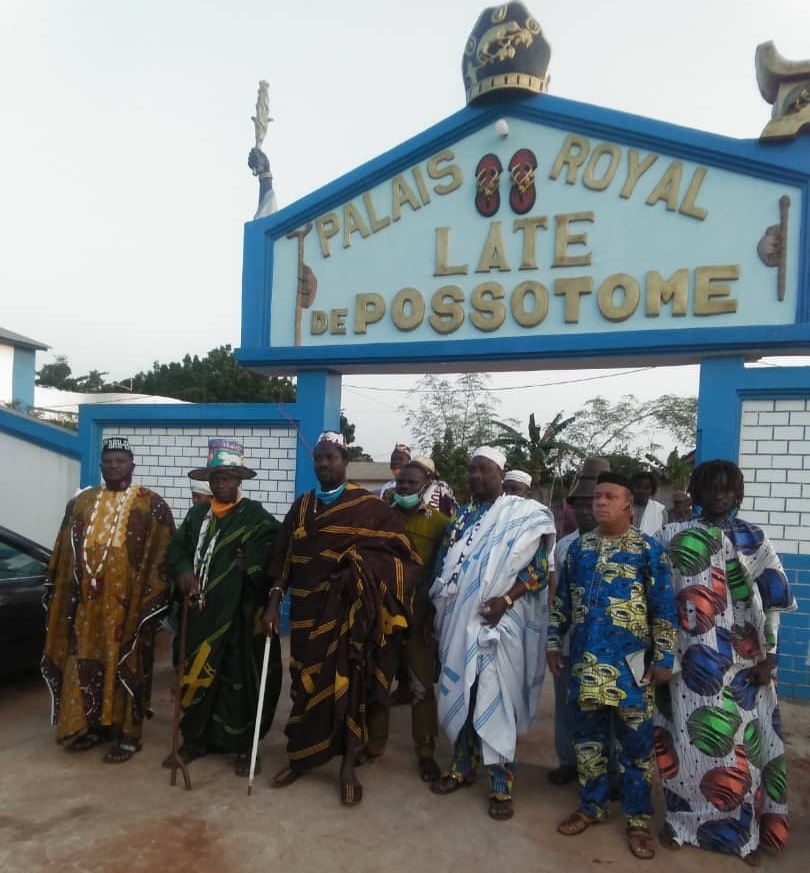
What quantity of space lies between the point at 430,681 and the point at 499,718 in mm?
509

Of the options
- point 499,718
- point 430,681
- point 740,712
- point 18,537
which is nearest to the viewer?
point 740,712

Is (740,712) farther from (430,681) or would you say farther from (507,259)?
(507,259)

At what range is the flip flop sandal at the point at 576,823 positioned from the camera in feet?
10.4

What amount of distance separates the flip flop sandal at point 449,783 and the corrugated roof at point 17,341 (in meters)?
27.3

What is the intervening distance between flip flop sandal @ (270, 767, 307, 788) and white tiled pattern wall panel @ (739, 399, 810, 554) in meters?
3.58

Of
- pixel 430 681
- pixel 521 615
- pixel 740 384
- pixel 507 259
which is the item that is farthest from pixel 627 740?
pixel 507 259

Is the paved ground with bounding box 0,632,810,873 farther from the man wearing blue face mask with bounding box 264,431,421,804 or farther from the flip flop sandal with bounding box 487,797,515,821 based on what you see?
the man wearing blue face mask with bounding box 264,431,421,804

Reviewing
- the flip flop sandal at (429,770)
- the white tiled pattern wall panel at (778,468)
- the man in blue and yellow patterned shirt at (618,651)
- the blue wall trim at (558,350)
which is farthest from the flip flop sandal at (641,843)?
the blue wall trim at (558,350)

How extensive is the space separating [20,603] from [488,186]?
4714 mm

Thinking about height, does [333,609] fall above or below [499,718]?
→ above

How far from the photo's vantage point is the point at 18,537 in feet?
17.1

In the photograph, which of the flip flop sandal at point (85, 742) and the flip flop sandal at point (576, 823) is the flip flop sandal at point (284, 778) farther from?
the flip flop sandal at point (576, 823)

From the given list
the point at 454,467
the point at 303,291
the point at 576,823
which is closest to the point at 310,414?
the point at 303,291

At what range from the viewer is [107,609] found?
394 cm
